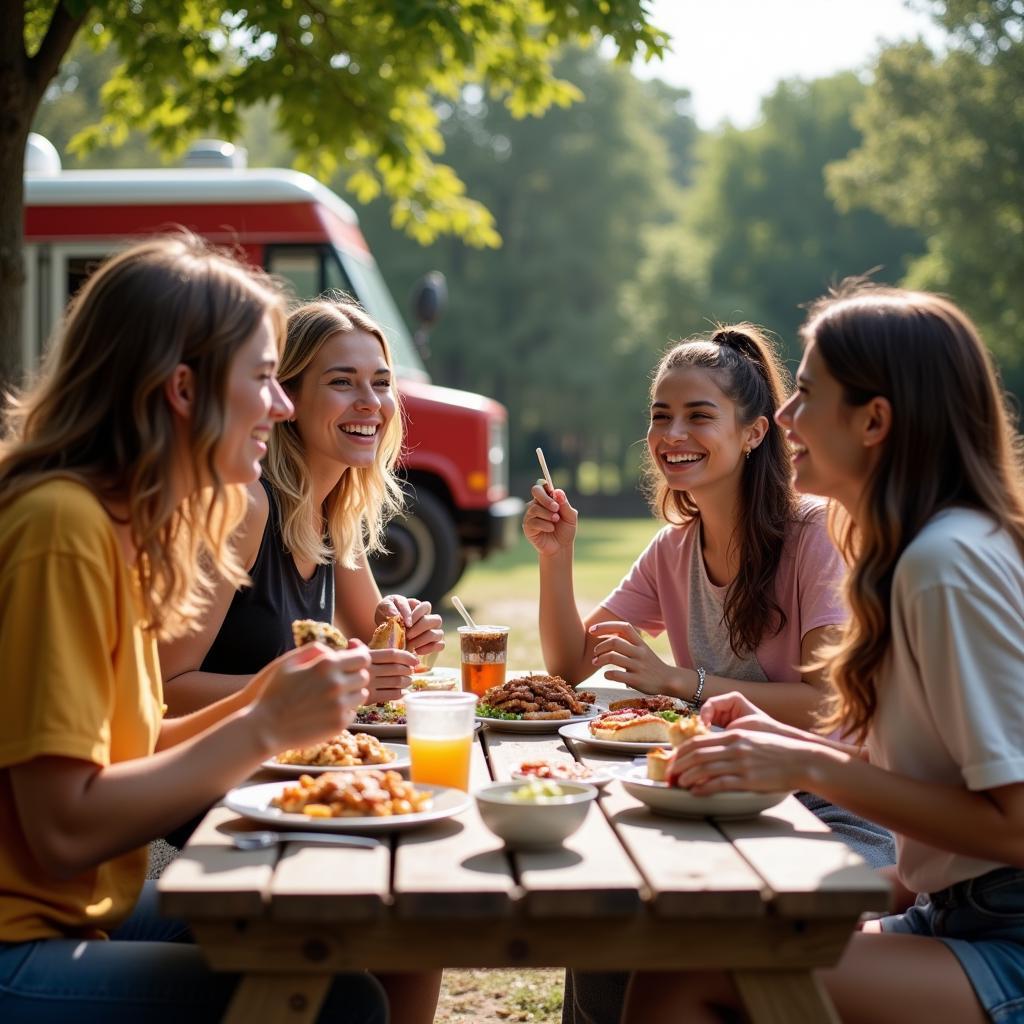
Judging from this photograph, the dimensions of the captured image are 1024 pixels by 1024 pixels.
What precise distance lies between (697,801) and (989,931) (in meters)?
0.52

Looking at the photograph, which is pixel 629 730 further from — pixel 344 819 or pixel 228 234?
pixel 228 234

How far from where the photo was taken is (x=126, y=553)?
83.7 inches

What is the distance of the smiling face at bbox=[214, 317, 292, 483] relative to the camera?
7.04ft

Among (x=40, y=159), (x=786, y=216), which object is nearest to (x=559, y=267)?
(x=786, y=216)

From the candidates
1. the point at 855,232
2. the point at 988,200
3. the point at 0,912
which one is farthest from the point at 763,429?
the point at 855,232

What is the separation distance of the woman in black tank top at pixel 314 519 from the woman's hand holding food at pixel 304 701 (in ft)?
3.08

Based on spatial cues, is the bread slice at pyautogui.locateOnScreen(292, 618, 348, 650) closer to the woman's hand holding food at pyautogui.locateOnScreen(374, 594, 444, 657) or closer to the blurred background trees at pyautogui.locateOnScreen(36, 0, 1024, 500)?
the woman's hand holding food at pyautogui.locateOnScreen(374, 594, 444, 657)

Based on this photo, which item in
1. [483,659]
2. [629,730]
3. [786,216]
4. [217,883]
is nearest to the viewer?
[217,883]

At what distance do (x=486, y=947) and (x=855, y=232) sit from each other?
127 feet

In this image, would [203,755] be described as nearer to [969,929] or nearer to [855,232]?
[969,929]

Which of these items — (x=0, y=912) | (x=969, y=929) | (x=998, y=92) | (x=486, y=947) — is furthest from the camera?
(x=998, y=92)

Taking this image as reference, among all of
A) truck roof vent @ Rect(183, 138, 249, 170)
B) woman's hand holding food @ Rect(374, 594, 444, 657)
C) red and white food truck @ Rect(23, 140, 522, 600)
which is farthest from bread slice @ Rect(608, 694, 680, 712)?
truck roof vent @ Rect(183, 138, 249, 170)

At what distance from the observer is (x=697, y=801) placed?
6.51 ft

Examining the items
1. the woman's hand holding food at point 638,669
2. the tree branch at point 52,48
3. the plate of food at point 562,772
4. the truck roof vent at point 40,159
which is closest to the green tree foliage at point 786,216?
the truck roof vent at point 40,159
